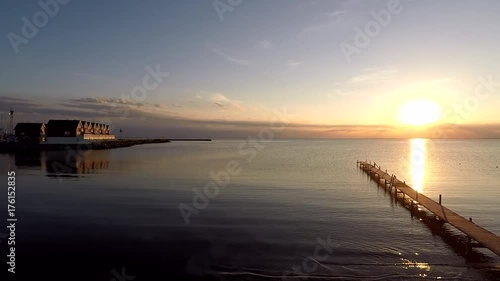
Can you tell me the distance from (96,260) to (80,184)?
22.7 meters

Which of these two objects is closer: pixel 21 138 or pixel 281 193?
pixel 281 193

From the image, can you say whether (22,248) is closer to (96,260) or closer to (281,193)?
(96,260)

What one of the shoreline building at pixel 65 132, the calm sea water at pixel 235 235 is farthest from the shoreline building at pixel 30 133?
the calm sea water at pixel 235 235

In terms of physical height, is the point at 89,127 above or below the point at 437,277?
above

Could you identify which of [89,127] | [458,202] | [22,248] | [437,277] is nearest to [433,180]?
[458,202]

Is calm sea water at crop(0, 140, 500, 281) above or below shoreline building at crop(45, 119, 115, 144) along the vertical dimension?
below

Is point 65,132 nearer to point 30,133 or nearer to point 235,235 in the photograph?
point 30,133

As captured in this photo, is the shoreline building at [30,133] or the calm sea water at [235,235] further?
the shoreline building at [30,133]

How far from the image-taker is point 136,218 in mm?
22484

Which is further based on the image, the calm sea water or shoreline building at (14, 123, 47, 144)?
shoreline building at (14, 123, 47, 144)

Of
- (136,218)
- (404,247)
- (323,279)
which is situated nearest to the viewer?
(323,279)

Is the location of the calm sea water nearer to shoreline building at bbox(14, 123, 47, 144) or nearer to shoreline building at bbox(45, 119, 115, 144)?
shoreline building at bbox(14, 123, 47, 144)

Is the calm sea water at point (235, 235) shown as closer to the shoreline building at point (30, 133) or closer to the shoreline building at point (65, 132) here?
the shoreline building at point (30, 133)

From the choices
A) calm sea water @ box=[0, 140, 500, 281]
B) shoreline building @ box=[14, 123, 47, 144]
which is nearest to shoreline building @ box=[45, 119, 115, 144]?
shoreline building @ box=[14, 123, 47, 144]
